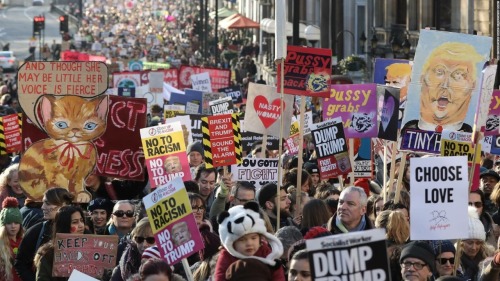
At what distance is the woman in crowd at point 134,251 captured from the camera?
448 inches

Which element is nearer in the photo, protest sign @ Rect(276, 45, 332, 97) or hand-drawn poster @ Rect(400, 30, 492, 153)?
hand-drawn poster @ Rect(400, 30, 492, 153)

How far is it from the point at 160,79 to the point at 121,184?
17631mm

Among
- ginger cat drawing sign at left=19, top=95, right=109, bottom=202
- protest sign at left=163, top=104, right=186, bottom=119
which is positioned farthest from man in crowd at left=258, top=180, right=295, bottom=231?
protest sign at left=163, top=104, right=186, bottom=119

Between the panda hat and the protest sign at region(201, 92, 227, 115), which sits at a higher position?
the protest sign at region(201, 92, 227, 115)

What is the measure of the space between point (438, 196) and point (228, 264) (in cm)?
247

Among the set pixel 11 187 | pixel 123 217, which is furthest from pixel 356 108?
pixel 123 217

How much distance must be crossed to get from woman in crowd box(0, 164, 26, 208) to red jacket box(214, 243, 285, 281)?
681 cm

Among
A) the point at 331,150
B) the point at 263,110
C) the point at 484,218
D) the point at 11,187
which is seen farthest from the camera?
the point at 263,110

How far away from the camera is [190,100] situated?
28219 millimetres

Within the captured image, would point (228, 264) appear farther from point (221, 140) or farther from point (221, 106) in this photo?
point (221, 106)

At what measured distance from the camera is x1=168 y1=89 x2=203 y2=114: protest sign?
91.1ft

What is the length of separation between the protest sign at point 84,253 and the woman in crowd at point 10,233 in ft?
1.99

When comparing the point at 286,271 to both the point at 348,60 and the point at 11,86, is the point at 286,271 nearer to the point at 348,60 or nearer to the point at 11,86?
the point at 348,60

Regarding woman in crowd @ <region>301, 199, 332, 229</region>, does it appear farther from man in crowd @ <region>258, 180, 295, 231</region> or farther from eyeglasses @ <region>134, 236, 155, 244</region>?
eyeglasses @ <region>134, 236, 155, 244</region>
